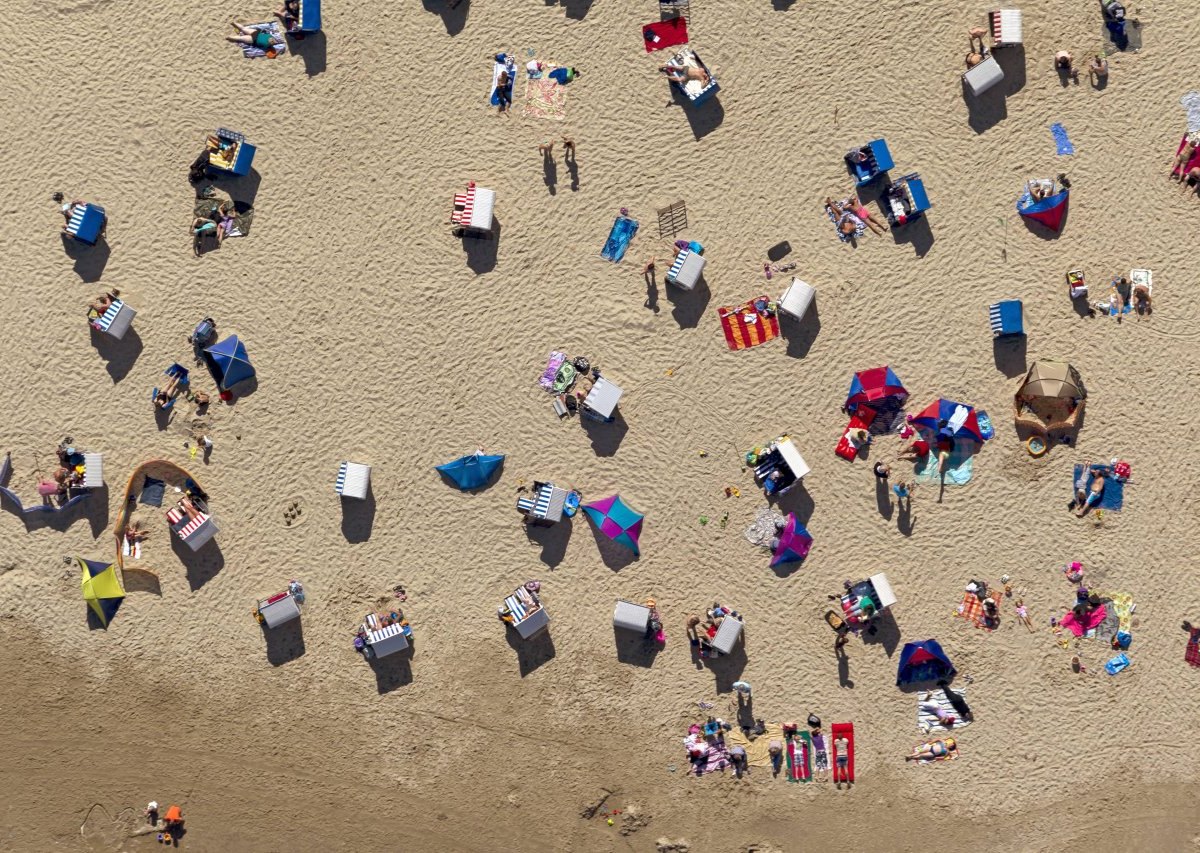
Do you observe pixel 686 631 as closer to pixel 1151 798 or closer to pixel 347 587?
pixel 347 587

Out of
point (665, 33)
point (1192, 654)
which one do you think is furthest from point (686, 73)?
point (1192, 654)

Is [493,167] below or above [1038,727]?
above

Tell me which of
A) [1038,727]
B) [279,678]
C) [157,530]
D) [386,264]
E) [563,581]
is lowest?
[1038,727]

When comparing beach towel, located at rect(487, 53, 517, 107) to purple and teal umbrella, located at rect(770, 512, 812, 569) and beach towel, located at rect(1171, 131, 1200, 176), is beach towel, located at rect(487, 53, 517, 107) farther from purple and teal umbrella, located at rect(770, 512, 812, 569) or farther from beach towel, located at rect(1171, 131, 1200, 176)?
beach towel, located at rect(1171, 131, 1200, 176)

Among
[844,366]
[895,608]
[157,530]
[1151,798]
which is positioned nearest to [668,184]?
[844,366]

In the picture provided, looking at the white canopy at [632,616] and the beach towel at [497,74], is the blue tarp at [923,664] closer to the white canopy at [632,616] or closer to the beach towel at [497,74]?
the white canopy at [632,616]

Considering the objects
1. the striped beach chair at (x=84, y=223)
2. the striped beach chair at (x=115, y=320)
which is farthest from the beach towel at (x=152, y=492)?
the striped beach chair at (x=84, y=223)

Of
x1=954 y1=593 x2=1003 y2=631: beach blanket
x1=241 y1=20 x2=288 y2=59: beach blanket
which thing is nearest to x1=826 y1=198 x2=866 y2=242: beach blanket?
x1=954 y1=593 x2=1003 y2=631: beach blanket
